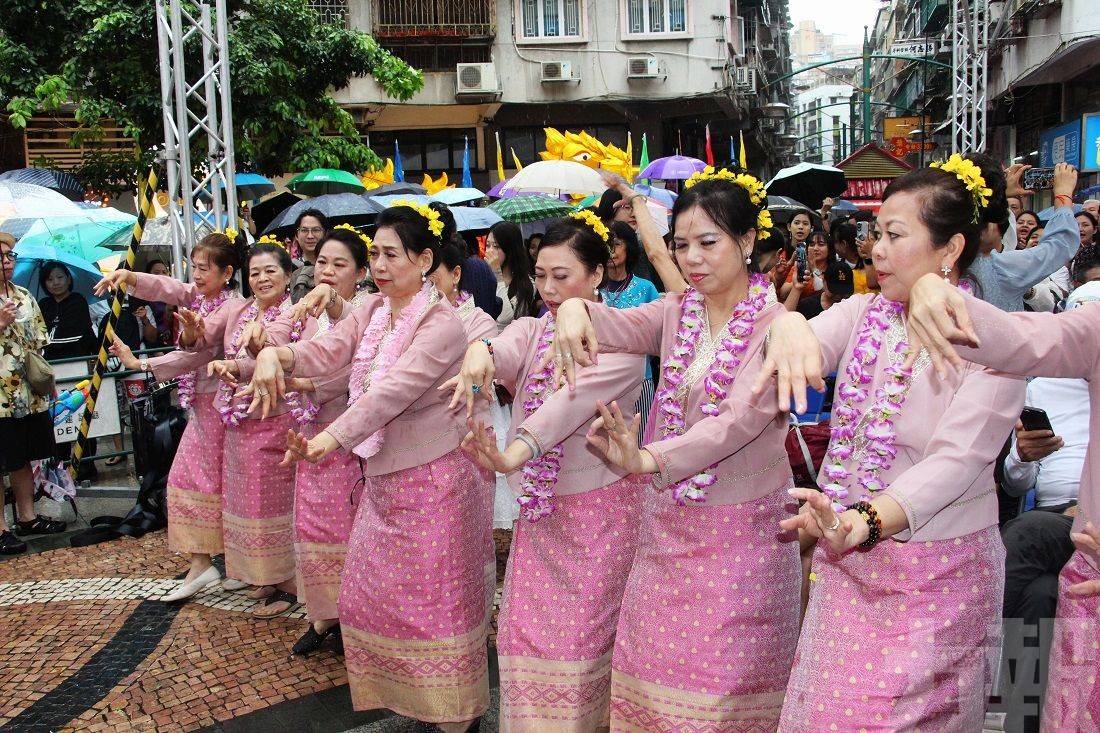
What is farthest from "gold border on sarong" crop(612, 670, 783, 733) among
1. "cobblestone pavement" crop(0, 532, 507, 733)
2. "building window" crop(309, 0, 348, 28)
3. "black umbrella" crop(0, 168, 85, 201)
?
"building window" crop(309, 0, 348, 28)

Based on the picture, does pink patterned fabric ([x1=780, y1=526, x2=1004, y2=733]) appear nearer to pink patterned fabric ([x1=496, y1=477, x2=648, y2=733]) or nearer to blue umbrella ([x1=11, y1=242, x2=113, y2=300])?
pink patterned fabric ([x1=496, y1=477, x2=648, y2=733])

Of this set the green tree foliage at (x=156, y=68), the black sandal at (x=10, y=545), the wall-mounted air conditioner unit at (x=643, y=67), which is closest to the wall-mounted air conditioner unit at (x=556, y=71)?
the wall-mounted air conditioner unit at (x=643, y=67)

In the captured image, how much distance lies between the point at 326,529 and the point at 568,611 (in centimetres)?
167

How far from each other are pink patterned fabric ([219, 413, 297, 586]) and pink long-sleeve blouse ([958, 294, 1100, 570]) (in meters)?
3.67

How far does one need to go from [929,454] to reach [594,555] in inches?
49.8

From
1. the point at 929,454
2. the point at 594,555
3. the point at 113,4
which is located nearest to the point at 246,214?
the point at 113,4

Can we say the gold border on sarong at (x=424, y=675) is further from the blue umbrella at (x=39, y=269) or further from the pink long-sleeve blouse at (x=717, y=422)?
the blue umbrella at (x=39, y=269)

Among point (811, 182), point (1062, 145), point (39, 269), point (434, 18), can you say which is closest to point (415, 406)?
point (39, 269)

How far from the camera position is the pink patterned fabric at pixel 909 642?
7.80 feet

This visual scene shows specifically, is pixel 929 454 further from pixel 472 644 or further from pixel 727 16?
pixel 727 16

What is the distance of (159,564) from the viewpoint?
20.2 ft

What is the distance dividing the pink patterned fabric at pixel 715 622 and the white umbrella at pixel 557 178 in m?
7.03

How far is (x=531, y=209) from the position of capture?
9398 mm

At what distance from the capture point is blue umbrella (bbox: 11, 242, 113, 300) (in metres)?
9.11
